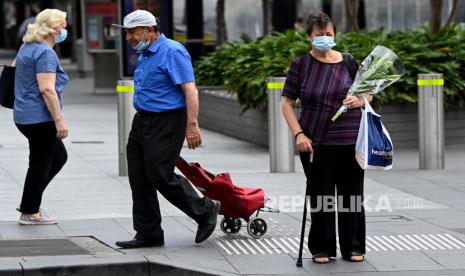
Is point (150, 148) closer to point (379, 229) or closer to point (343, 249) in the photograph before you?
point (343, 249)

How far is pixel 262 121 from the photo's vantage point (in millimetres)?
15930

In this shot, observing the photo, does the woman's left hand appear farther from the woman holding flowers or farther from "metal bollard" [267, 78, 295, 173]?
"metal bollard" [267, 78, 295, 173]

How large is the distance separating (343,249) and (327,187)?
47 cm

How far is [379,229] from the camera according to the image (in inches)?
371

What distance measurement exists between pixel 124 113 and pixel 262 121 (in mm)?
→ 3547

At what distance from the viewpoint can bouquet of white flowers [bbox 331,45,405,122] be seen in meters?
7.91

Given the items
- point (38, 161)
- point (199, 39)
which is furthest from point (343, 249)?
point (199, 39)

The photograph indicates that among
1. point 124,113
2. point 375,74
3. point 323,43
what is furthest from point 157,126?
point 124,113

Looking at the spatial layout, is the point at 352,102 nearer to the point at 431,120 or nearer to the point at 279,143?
the point at 279,143

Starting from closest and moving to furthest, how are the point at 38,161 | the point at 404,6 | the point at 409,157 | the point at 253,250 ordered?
the point at 253,250
the point at 38,161
the point at 409,157
the point at 404,6

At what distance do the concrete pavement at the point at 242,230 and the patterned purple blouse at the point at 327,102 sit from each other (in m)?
0.88

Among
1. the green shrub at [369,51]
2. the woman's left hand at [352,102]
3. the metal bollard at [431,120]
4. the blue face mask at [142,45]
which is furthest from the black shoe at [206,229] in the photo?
the green shrub at [369,51]

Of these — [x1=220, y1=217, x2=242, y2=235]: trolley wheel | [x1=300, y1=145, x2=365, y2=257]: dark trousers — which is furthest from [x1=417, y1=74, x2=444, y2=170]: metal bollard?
[x1=300, y1=145, x2=365, y2=257]: dark trousers

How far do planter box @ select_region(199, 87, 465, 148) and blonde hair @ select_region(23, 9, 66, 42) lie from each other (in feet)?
21.5
